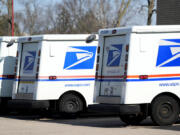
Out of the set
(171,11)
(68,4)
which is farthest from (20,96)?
(68,4)

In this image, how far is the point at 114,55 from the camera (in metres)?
13.5

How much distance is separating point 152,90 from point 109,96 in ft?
3.83

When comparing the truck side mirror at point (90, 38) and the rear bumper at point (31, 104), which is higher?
the truck side mirror at point (90, 38)

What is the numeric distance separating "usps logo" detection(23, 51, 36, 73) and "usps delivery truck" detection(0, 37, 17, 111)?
1.45 meters

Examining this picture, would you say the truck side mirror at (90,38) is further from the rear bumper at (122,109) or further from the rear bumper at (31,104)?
the rear bumper at (122,109)

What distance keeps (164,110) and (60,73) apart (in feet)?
14.0

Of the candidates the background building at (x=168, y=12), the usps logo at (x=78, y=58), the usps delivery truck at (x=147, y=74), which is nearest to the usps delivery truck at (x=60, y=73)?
the usps logo at (x=78, y=58)

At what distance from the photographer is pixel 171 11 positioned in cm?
2598

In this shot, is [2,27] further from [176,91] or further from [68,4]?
[176,91]

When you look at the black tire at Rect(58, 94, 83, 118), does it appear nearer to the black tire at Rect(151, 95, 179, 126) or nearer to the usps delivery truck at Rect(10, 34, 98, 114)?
the usps delivery truck at Rect(10, 34, 98, 114)

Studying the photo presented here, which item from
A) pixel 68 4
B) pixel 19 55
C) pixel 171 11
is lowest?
pixel 19 55

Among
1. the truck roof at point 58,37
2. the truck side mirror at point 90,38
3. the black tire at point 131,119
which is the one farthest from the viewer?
the truck side mirror at point 90,38

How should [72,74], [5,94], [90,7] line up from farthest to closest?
1. [90,7]
2. [5,94]
3. [72,74]

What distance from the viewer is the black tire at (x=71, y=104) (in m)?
16.0
